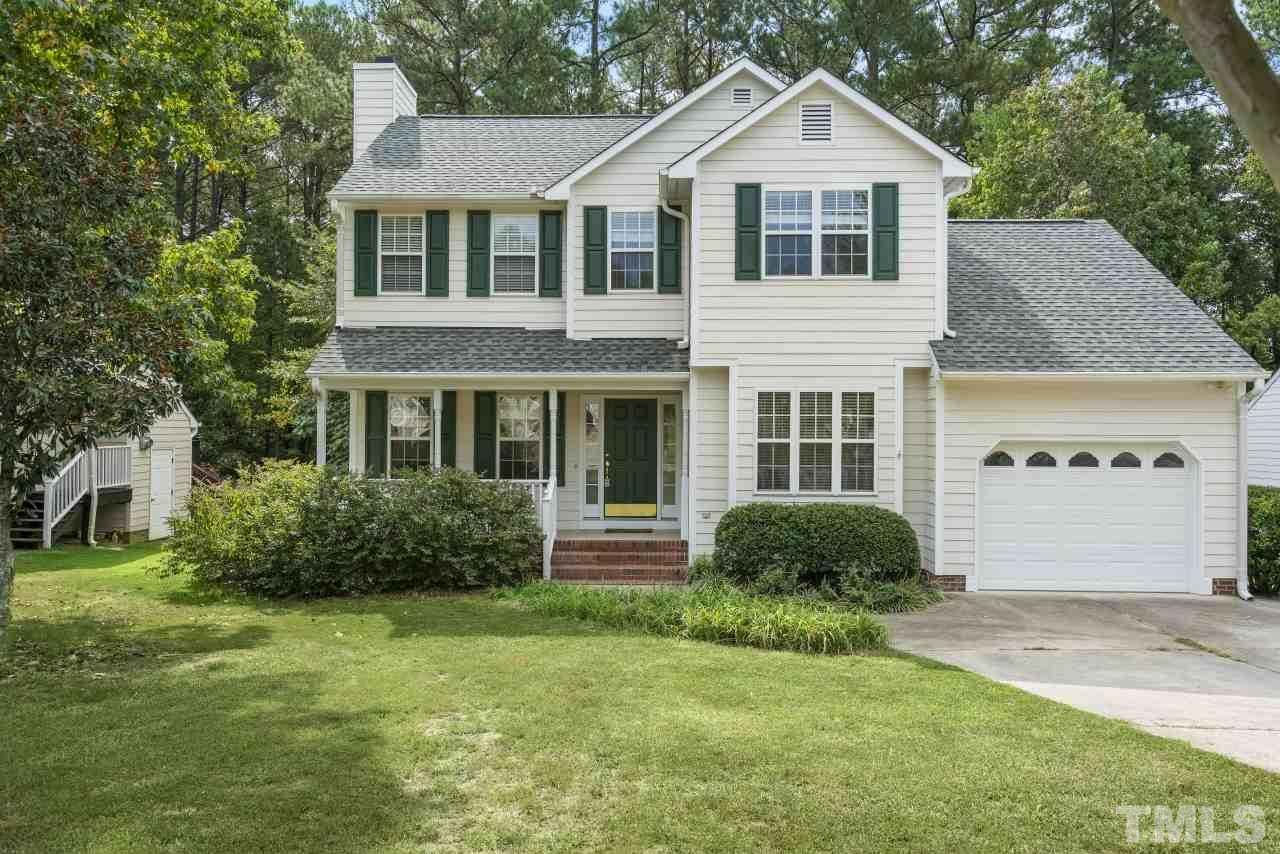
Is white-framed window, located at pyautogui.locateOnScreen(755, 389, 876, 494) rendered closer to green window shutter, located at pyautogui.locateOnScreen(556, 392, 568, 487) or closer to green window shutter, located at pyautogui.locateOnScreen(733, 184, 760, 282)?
green window shutter, located at pyautogui.locateOnScreen(733, 184, 760, 282)

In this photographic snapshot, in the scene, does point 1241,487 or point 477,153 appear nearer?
point 1241,487

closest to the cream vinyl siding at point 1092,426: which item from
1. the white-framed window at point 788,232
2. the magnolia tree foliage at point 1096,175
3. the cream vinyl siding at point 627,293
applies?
the white-framed window at point 788,232

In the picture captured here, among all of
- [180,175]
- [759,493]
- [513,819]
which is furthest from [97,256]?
[180,175]

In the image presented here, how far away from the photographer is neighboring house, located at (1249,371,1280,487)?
659 inches

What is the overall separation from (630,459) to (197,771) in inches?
379

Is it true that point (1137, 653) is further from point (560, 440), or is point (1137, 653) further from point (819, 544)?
point (560, 440)

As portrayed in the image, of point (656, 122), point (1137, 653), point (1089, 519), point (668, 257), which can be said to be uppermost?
point (656, 122)

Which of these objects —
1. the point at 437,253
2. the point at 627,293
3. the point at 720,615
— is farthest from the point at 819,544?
the point at 437,253

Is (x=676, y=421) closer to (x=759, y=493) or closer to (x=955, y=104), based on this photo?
(x=759, y=493)

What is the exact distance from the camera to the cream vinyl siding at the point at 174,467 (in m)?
19.0

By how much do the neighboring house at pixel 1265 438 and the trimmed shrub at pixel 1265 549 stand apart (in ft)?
17.2

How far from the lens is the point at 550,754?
5.30 metres

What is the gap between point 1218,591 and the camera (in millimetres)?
11758

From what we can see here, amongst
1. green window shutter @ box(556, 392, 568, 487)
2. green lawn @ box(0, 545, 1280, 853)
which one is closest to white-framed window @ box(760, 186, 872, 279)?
green window shutter @ box(556, 392, 568, 487)
